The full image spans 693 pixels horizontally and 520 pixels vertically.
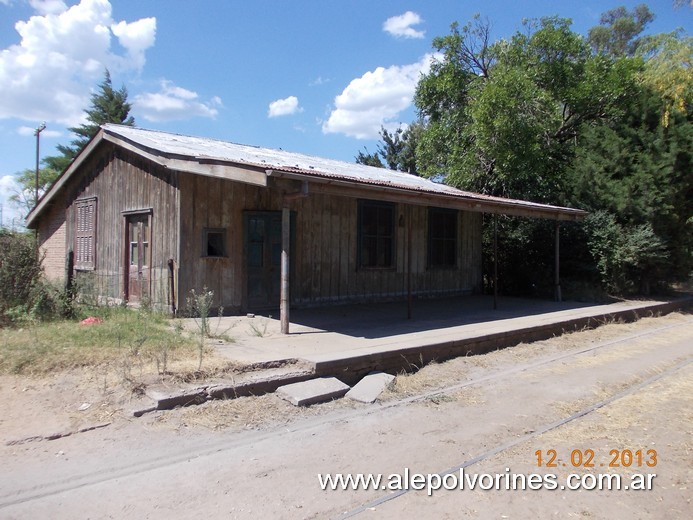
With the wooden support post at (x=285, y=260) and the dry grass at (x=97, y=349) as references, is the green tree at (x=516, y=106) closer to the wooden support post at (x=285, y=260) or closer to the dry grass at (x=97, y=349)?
the wooden support post at (x=285, y=260)

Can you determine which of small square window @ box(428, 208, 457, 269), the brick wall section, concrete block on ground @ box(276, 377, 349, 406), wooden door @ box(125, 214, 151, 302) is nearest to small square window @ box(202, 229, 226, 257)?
wooden door @ box(125, 214, 151, 302)

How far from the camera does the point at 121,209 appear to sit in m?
11.0

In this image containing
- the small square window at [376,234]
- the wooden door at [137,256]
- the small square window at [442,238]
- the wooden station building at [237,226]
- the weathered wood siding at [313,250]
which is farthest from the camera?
the small square window at [442,238]

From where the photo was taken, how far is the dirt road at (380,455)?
133 inches

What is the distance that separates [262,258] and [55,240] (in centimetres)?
788

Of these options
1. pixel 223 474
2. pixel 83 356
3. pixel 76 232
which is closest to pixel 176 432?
pixel 223 474

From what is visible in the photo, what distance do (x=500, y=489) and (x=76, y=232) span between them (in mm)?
12396

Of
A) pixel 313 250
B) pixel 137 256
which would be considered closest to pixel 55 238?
pixel 137 256

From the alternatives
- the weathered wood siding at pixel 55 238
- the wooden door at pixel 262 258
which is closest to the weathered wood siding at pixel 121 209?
the weathered wood siding at pixel 55 238

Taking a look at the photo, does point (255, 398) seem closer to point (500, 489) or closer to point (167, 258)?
point (500, 489)

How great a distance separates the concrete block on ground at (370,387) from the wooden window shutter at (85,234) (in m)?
8.33

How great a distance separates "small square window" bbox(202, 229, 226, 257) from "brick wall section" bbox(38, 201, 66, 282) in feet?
21.0

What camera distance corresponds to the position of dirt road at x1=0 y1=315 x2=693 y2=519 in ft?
11.1

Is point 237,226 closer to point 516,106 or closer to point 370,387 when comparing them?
point 370,387
